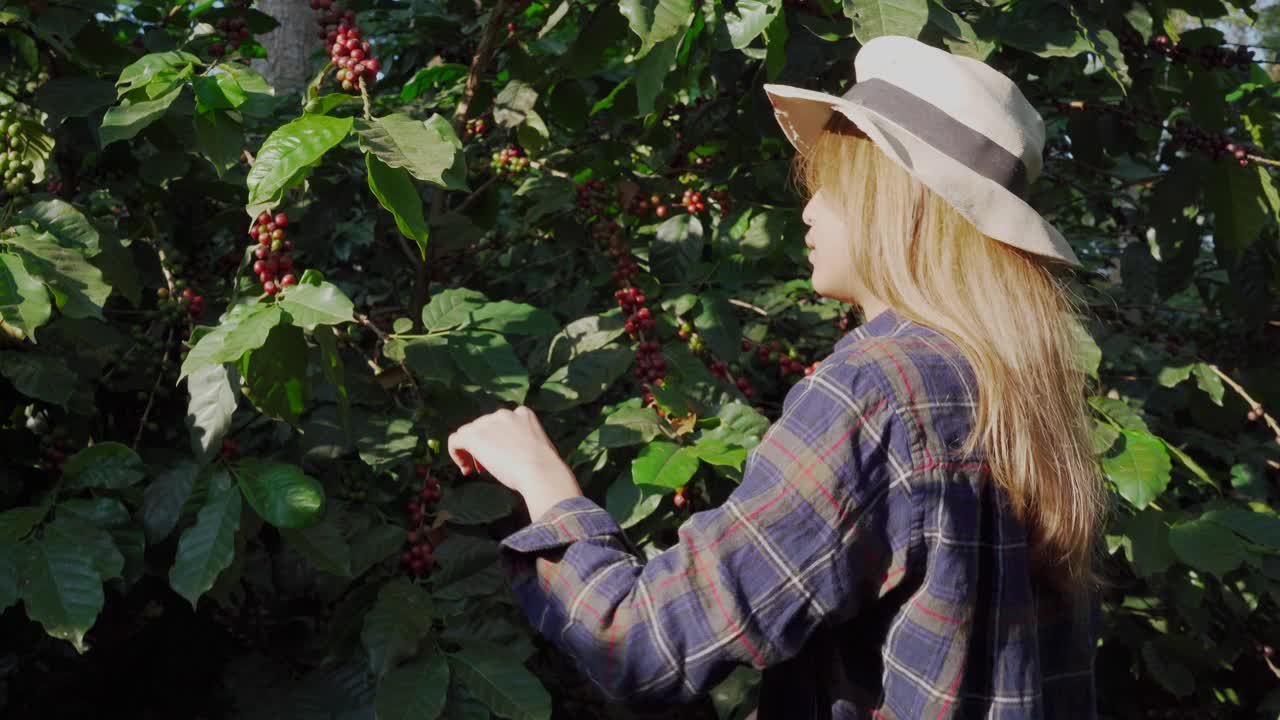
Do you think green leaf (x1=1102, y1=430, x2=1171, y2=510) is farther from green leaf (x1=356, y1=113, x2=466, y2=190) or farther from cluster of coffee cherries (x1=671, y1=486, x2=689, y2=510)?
green leaf (x1=356, y1=113, x2=466, y2=190)

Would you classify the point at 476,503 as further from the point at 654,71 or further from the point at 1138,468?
the point at 1138,468

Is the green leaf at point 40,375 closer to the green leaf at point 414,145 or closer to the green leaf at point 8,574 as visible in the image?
the green leaf at point 8,574

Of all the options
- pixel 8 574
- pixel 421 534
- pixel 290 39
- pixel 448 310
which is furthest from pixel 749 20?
pixel 290 39

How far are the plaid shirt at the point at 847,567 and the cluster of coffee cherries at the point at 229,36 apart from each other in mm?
1725

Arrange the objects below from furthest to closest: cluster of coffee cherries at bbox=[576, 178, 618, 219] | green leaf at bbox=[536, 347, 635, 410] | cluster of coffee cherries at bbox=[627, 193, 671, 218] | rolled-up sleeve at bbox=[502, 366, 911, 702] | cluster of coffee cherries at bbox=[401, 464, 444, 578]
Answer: cluster of coffee cherries at bbox=[627, 193, 671, 218]
cluster of coffee cherries at bbox=[576, 178, 618, 219]
green leaf at bbox=[536, 347, 635, 410]
cluster of coffee cherries at bbox=[401, 464, 444, 578]
rolled-up sleeve at bbox=[502, 366, 911, 702]

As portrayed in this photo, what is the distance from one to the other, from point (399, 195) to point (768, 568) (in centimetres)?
83

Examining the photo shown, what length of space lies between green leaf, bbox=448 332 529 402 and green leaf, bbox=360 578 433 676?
38cm

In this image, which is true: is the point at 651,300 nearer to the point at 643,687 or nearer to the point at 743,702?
the point at 743,702

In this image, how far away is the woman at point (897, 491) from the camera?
1.12 meters

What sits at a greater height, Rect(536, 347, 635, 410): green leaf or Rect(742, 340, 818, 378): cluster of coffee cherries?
Rect(536, 347, 635, 410): green leaf

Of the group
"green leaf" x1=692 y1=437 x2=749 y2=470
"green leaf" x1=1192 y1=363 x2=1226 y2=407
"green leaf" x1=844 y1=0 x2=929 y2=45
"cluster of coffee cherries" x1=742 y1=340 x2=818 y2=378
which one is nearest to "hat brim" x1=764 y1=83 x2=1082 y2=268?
"green leaf" x1=844 y1=0 x2=929 y2=45

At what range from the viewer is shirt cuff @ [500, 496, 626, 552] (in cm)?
121

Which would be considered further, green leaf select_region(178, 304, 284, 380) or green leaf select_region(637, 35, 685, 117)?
green leaf select_region(637, 35, 685, 117)

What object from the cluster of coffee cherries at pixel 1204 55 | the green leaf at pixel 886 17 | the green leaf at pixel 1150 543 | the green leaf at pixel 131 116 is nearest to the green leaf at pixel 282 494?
the green leaf at pixel 131 116
